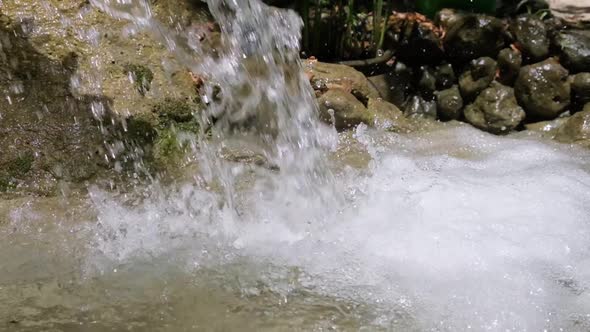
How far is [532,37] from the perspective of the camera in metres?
3.97

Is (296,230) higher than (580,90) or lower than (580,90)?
lower

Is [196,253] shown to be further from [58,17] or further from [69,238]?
[58,17]

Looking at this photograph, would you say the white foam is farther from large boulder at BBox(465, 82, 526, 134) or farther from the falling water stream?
→ large boulder at BBox(465, 82, 526, 134)

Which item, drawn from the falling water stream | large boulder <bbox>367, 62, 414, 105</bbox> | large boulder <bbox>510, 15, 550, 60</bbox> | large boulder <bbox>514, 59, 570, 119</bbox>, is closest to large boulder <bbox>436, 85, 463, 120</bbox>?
the falling water stream

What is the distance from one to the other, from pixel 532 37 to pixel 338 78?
4.27ft

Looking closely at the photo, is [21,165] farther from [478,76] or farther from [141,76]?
[478,76]

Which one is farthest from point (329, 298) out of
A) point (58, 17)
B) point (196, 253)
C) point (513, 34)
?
point (513, 34)

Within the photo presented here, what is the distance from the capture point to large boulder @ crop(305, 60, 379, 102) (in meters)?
3.72

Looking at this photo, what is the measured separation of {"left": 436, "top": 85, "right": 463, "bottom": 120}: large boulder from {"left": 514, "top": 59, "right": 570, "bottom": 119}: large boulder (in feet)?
1.26

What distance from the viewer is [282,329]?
196 centimetres

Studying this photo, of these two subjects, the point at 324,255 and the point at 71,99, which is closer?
the point at 324,255

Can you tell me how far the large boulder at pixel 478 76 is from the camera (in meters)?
3.97

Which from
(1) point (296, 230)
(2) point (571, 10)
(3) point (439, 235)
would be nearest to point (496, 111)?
(2) point (571, 10)

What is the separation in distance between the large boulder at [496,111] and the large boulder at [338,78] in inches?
25.4
